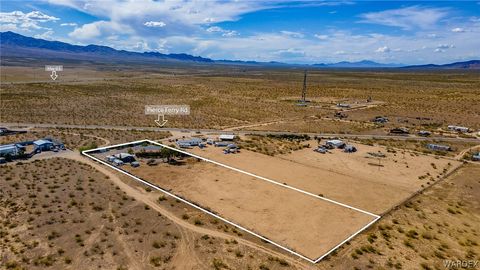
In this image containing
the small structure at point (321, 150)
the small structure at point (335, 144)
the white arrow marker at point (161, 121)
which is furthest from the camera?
the white arrow marker at point (161, 121)

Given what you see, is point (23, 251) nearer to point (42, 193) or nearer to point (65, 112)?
point (42, 193)

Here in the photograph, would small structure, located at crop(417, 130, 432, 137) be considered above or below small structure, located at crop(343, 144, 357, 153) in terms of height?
below

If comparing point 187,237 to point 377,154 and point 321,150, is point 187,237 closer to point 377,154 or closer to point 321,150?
point 321,150

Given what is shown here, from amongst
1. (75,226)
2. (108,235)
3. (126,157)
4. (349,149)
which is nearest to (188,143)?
(126,157)

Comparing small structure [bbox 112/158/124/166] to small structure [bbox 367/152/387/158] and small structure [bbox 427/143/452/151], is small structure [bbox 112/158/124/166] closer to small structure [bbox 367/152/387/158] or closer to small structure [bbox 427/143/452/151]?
small structure [bbox 367/152/387/158]

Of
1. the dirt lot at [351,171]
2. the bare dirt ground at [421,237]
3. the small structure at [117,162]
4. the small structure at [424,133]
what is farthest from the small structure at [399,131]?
the small structure at [117,162]

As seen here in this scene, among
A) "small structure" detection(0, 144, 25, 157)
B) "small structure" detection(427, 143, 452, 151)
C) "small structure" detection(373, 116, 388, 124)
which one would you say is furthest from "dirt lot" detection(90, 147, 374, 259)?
"small structure" detection(373, 116, 388, 124)

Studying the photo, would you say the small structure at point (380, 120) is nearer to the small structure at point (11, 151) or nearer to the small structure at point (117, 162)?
the small structure at point (117, 162)
